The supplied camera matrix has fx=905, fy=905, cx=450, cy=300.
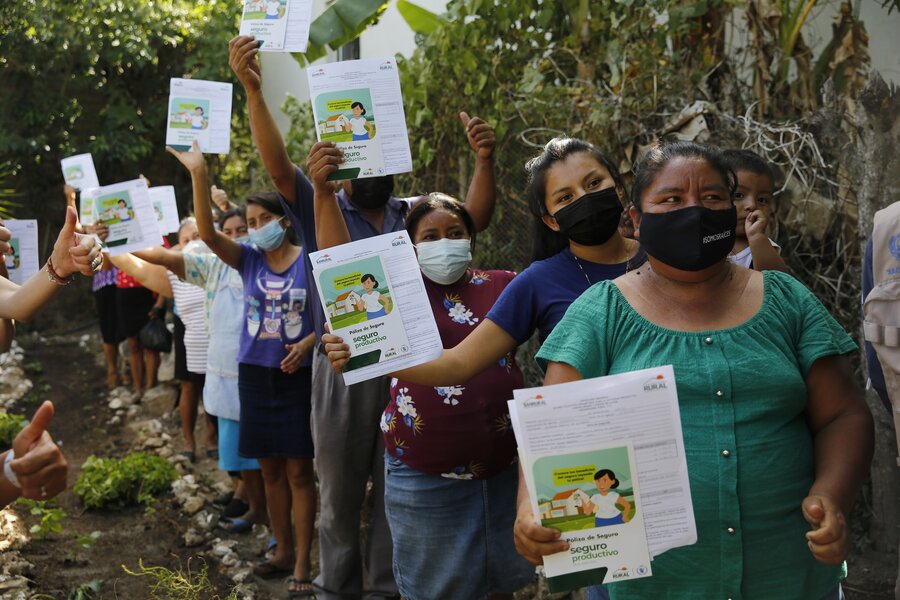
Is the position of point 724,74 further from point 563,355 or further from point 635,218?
point 563,355

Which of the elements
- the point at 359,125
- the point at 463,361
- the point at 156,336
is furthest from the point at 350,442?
the point at 156,336

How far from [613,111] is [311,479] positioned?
2.56 metres

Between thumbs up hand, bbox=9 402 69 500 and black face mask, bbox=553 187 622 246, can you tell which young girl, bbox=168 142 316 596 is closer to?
black face mask, bbox=553 187 622 246

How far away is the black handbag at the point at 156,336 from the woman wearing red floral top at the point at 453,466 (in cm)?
656

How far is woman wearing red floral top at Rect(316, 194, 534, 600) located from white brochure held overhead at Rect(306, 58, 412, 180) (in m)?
0.33

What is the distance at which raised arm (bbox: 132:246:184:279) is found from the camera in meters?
5.21

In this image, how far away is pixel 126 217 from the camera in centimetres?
491

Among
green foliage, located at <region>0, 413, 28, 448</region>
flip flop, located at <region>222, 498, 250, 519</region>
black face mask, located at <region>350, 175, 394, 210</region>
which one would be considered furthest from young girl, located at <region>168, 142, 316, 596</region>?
green foliage, located at <region>0, 413, 28, 448</region>

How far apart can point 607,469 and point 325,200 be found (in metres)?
1.50

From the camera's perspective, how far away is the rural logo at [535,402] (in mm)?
1943

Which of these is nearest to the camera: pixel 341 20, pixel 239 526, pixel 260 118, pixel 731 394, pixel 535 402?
pixel 535 402

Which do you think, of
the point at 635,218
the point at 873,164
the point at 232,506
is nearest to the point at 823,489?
the point at 635,218

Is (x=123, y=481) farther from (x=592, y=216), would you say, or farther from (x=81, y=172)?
(x=592, y=216)

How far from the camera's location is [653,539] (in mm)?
1998
